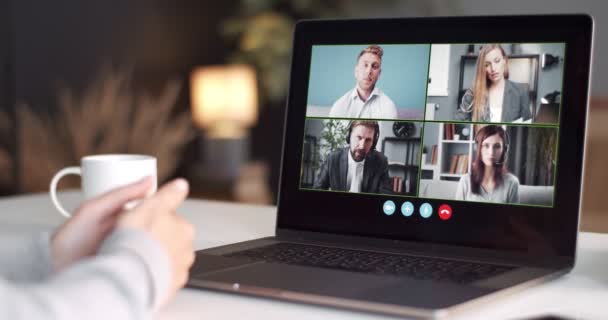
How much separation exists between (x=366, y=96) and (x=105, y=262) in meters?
0.52

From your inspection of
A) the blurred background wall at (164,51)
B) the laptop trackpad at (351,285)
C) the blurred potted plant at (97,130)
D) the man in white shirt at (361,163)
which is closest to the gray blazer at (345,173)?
the man in white shirt at (361,163)

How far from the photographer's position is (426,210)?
0.98m

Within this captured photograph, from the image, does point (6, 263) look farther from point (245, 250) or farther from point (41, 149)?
point (41, 149)

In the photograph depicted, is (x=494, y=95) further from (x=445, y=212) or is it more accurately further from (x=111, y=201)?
(x=111, y=201)

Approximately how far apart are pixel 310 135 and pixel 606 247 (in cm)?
42

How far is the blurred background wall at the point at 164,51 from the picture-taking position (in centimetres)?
373

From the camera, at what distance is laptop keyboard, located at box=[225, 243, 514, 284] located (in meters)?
0.81

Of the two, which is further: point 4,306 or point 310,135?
point 310,135

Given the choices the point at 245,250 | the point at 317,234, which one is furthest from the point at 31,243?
the point at 317,234

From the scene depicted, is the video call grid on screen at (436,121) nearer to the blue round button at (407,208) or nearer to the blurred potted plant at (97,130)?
the blue round button at (407,208)

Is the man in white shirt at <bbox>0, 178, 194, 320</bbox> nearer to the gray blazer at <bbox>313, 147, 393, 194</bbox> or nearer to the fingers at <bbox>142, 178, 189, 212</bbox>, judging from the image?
the fingers at <bbox>142, 178, 189, 212</bbox>

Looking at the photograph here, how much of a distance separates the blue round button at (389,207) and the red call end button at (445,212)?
63mm

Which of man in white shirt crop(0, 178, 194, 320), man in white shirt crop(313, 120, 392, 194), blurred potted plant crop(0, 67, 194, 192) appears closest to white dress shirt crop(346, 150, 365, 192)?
man in white shirt crop(313, 120, 392, 194)

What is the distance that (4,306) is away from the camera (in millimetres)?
542
